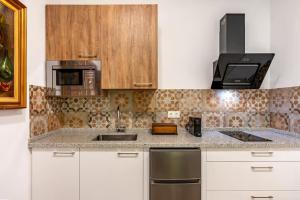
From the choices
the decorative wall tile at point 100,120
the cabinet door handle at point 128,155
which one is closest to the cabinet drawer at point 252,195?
the cabinet door handle at point 128,155

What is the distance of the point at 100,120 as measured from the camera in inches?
106

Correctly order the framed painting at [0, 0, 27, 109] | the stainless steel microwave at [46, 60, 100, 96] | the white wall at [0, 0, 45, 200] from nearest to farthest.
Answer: the framed painting at [0, 0, 27, 109], the white wall at [0, 0, 45, 200], the stainless steel microwave at [46, 60, 100, 96]

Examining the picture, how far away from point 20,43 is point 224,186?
205 centimetres

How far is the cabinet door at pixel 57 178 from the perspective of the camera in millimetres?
1976

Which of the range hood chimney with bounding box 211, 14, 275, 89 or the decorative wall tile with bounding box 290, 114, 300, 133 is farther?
the range hood chimney with bounding box 211, 14, 275, 89

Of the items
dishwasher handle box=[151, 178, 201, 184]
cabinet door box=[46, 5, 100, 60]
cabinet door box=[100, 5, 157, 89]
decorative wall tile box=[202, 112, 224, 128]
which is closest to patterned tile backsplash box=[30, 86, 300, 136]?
decorative wall tile box=[202, 112, 224, 128]

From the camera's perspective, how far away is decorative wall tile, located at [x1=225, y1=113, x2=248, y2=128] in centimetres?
270

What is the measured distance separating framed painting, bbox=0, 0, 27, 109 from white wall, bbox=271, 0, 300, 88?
2.49m

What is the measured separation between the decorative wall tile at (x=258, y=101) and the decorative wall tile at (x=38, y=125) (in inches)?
90.9

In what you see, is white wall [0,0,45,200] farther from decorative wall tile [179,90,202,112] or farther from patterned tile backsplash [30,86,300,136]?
decorative wall tile [179,90,202,112]

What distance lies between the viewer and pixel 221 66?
2.39 meters

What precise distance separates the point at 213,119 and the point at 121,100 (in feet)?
3.74

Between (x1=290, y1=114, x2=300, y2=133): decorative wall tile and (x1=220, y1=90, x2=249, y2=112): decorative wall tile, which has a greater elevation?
(x1=220, y1=90, x2=249, y2=112): decorative wall tile

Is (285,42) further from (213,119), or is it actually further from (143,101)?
(143,101)
